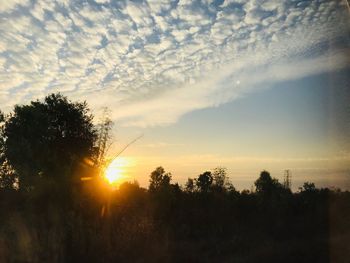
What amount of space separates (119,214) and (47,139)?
19885 mm

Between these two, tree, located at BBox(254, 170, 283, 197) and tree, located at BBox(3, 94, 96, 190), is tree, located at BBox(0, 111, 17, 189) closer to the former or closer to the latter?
tree, located at BBox(3, 94, 96, 190)

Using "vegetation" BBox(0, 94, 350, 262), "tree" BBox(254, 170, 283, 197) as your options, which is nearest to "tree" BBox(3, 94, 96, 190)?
"vegetation" BBox(0, 94, 350, 262)

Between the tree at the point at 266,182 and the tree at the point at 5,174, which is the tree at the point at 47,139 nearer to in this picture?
the tree at the point at 5,174

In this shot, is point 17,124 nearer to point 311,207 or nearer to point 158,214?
point 158,214

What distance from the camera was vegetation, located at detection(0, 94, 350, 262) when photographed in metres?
16.8

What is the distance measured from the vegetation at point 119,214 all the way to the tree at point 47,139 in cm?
11

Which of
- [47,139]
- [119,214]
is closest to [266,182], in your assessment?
[47,139]

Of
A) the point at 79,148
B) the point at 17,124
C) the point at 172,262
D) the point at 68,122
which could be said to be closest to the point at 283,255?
the point at 172,262

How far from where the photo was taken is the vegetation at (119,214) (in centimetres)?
1683

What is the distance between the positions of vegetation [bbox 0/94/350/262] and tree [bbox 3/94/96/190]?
0.36ft

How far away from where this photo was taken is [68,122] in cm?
4272

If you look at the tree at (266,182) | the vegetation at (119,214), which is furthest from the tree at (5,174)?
the tree at (266,182)

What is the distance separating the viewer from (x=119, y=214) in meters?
24.1

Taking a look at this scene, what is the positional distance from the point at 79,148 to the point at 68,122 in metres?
3.79
